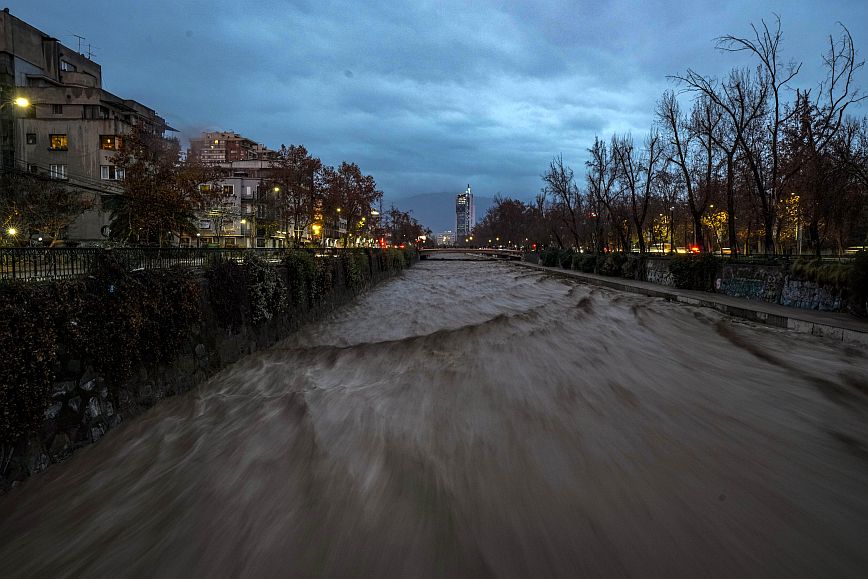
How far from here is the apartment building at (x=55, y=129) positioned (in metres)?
42.6

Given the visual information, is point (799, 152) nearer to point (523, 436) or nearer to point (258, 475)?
point (523, 436)

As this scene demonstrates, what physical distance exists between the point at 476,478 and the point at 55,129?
5484 cm

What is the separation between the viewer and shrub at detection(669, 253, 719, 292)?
75.7 ft

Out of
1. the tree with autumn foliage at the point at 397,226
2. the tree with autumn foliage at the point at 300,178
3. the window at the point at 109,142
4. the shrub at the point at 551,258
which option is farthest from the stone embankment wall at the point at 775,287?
the tree with autumn foliage at the point at 397,226

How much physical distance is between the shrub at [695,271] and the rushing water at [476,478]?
13.2m

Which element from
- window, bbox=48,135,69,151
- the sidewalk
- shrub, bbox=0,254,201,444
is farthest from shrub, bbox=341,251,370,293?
window, bbox=48,135,69,151

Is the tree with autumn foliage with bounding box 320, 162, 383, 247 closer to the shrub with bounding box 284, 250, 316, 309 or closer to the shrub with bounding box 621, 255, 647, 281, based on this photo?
the shrub with bounding box 621, 255, 647, 281

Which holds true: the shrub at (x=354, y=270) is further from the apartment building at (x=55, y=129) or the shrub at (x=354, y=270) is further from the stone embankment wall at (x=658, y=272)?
the apartment building at (x=55, y=129)

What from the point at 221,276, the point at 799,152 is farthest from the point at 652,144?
the point at 221,276

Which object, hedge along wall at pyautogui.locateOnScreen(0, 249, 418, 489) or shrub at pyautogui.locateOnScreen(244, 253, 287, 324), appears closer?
hedge along wall at pyautogui.locateOnScreen(0, 249, 418, 489)

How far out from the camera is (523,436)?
6578 millimetres

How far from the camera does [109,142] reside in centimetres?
4528

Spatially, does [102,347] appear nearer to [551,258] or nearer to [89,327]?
[89,327]

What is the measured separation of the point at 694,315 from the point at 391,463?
15.5 meters
